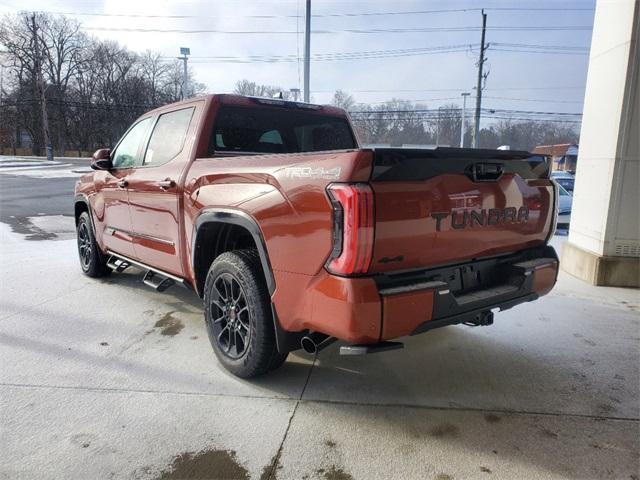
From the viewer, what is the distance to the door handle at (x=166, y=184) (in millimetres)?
3760

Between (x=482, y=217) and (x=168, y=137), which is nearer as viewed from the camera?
(x=482, y=217)

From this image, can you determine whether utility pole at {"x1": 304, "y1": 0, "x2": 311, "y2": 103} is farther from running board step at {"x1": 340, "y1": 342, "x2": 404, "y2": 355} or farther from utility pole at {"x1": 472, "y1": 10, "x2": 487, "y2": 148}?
utility pole at {"x1": 472, "y1": 10, "x2": 487, "y2": 148}

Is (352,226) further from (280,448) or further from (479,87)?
(479,87)

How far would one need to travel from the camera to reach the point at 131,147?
16.2 feet

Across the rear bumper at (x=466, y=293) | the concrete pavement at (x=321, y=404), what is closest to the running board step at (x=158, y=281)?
the concrete pavement at (x=321, y=404)

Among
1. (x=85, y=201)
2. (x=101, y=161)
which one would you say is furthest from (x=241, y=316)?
(x=85, y=201)

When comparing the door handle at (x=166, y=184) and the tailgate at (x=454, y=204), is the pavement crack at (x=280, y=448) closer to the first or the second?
the tailgate at (x=454, y=204)

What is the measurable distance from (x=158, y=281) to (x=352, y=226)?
2.70 meters

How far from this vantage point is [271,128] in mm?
4188

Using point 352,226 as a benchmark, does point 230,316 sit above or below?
below

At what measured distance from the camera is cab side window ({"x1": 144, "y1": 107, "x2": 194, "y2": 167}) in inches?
157

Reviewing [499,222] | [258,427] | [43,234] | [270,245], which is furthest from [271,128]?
[43,234]

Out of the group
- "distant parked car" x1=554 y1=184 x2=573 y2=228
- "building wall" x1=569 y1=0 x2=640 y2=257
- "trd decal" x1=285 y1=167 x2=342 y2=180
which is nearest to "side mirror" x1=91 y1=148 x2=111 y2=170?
"trd decal" x1=285 y1=167 x2=342 y2=180

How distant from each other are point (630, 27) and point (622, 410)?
463 cm
